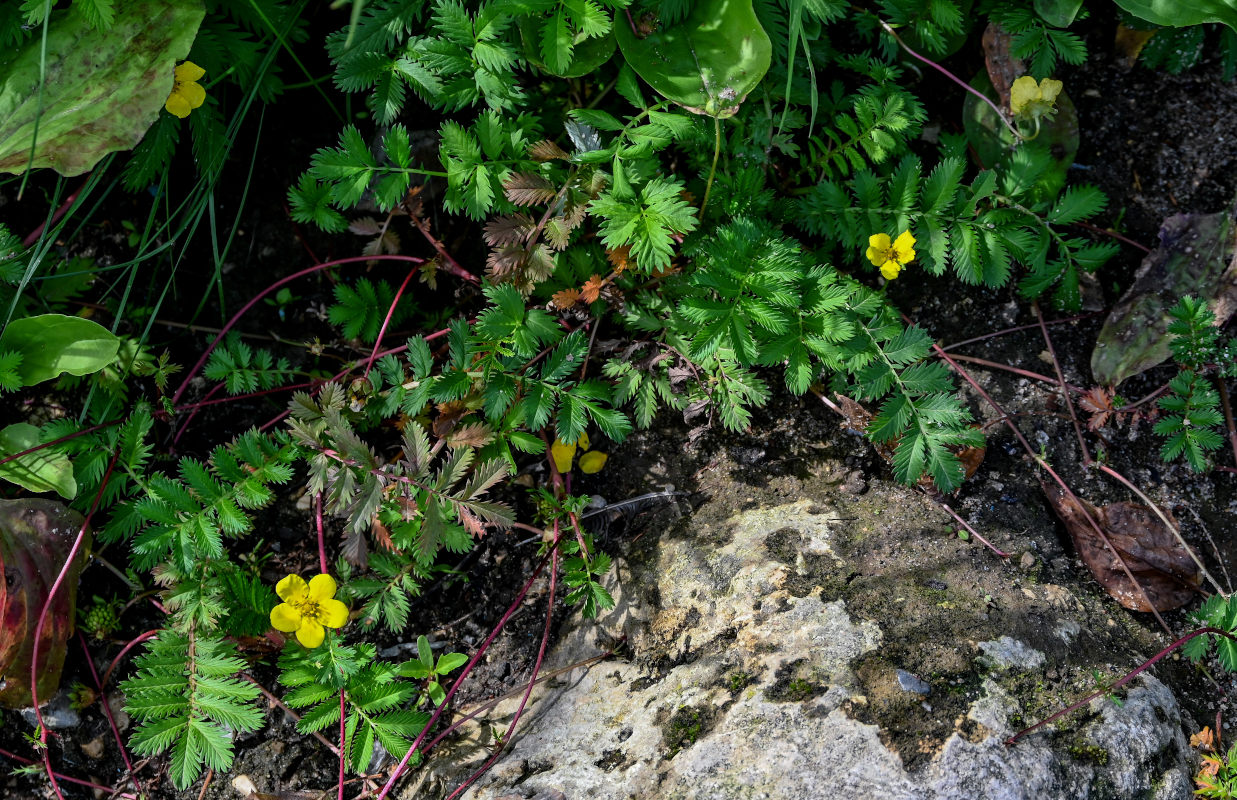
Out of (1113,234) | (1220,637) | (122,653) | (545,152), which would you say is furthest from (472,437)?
(1113,234)

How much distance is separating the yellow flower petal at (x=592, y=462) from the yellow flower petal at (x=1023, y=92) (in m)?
1.83

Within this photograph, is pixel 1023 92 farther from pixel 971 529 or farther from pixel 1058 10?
pixel 971 529

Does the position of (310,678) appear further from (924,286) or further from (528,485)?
(924,286)

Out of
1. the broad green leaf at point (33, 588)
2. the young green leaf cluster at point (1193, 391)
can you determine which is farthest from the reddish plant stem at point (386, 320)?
the young green leaf cluster at point (1193, 391)

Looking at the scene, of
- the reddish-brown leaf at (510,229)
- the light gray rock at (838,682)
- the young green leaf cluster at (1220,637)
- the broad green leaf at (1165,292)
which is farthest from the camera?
the broad green leaf at (1165,292)

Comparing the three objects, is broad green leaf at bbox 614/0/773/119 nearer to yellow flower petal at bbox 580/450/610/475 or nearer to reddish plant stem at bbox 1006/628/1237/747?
yellow flower petal at bbox 580/450/610/475

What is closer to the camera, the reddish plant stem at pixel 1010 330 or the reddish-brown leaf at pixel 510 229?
the reddish-brown leaf at pixel 510 229

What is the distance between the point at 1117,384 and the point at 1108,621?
0.88 metres

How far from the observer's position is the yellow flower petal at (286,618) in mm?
2307

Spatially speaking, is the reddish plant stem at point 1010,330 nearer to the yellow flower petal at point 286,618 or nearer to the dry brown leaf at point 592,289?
the dry brown leaf at point 592,289

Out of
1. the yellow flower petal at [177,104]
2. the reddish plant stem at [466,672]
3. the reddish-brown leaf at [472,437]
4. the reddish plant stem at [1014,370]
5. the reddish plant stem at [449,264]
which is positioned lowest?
the reddish plant stem at [466,672]

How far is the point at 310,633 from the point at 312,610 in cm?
6

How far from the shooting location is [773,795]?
1.82 metres

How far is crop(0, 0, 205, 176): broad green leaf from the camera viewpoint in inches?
103
